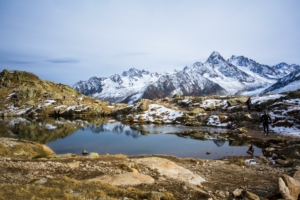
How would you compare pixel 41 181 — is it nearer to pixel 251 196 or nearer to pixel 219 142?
pixel 251 196

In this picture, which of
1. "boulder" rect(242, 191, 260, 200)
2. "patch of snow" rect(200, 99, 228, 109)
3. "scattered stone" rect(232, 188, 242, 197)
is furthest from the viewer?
"patch of snow" rect(200, 99, 228, 109)

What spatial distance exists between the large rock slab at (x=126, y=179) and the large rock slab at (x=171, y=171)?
2394 mm

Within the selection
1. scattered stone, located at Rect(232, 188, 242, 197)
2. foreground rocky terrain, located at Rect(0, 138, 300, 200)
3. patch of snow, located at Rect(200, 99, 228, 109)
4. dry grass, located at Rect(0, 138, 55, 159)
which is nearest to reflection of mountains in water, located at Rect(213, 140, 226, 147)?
foreground rocky terrain, located at Rect(0, 138, 300, 200)

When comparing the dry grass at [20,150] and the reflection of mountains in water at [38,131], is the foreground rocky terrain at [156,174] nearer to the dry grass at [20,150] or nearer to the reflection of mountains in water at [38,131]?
the dry grass at [20,150]

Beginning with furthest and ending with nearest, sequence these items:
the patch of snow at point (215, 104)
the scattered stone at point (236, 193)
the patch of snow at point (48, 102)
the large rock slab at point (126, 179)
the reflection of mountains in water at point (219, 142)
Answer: the patch of snow at point (48, 102) < the patch of snow at point (215, 104) < the reflection of mountains in water at point (219, 142) < the large rock slab at point (126, 179) < the scattered stone at point (236, 193)

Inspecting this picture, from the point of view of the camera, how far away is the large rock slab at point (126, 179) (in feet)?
47.6

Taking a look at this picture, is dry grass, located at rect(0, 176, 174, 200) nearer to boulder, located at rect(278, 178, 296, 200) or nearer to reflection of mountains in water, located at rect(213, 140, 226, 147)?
boulder, located at rect(278, 178, 296, 200)

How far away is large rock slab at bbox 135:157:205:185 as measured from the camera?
668 inches

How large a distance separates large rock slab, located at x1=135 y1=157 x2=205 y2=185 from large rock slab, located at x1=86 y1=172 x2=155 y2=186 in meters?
2.39

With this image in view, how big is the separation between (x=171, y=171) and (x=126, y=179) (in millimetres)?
4932

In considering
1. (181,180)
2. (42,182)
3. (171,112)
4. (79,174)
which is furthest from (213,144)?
(171,112)

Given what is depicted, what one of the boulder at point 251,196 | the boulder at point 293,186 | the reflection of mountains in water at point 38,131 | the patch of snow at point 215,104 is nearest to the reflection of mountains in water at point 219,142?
the boulder at point 293,186

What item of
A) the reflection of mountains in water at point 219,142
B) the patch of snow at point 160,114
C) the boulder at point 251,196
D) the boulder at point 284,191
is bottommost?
the reflection of mountains in water at point 219,142

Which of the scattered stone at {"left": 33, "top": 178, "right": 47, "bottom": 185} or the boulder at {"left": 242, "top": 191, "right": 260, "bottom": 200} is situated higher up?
the scattered stone at {"left": 33, "top": 178, "right": 47, "bottom": 185}
